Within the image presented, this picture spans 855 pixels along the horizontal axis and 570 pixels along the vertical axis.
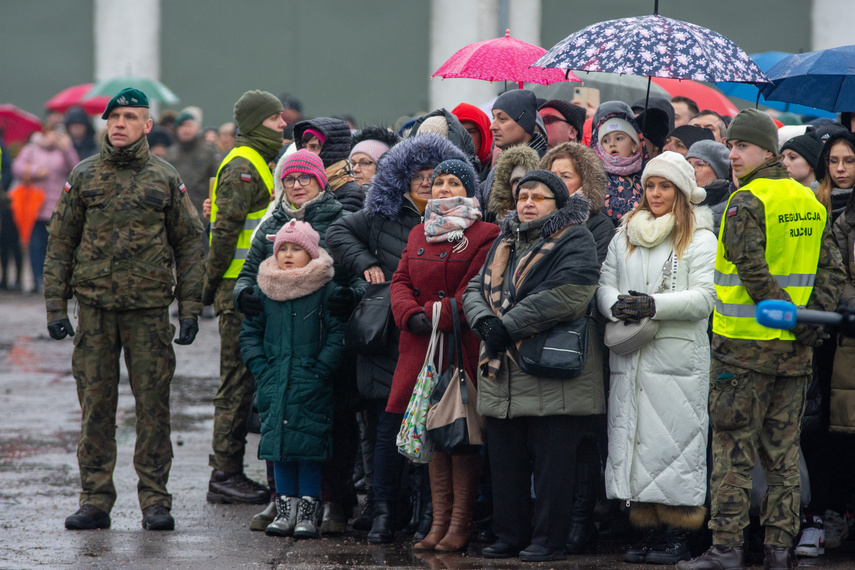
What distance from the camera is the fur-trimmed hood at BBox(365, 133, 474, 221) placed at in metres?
6.68

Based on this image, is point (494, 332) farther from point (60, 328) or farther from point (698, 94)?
point (698, 94)

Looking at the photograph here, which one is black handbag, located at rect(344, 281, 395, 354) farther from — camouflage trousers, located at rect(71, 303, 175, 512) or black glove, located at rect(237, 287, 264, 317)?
camouflage trousers, located at rect(71, 303, 175, 512)

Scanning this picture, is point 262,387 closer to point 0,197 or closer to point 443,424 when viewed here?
point 443,424

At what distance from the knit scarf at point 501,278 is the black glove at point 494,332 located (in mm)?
64

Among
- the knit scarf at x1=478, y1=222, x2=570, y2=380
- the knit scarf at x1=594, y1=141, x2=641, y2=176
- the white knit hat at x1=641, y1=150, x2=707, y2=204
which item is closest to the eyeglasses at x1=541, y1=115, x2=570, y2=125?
the knit scarf at x1=594, y1=141, x2=641, y2=176

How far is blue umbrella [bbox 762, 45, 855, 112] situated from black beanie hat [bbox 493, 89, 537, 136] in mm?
1467

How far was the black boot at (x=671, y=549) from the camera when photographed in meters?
6.00

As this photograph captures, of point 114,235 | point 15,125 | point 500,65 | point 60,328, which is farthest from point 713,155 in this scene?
point 15,125

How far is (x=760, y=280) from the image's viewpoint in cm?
565

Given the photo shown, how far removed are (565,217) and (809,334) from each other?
1.33 m

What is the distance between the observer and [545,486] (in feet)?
19.7

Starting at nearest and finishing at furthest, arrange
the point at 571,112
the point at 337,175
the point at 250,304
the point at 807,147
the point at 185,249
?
the point at 807,147, the point at 250,304, the point at 185,249, the point at 337,175, the point at 571,112

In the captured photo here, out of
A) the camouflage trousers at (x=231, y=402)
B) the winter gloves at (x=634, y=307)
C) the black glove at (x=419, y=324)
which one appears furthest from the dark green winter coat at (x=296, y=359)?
the winter gloves at (x=634, y=307)

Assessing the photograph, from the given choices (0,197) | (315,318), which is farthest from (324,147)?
(0,197)
